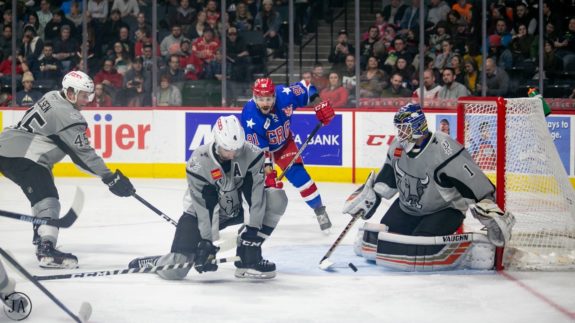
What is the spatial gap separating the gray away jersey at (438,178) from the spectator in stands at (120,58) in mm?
4973

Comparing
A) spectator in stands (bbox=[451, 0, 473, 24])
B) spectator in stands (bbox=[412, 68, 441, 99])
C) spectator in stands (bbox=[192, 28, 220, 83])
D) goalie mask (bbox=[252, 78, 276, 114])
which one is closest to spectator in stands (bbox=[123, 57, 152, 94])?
spectator in stands (bbox=[192, 28, 220, 83])

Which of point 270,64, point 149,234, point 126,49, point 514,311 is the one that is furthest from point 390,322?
point 126,49

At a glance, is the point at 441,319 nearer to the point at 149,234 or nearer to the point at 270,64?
the point at 149,234

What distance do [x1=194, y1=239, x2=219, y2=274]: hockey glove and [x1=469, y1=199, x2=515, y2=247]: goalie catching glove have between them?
1430 millimetres

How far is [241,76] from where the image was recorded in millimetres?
9930

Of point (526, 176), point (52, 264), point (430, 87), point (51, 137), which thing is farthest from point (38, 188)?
point (430, 87)

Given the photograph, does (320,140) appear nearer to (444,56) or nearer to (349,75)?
(349,75)

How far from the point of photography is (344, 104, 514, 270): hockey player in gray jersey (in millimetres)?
5488

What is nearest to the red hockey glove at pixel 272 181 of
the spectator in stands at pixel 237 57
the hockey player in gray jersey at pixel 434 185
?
the hockey player in gray jersey at pixel 434 185

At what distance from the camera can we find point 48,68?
1034cm

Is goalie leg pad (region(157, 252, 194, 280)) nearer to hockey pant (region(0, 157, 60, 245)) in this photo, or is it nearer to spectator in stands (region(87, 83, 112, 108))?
hockey pant (region(0, 157, 60, 245))

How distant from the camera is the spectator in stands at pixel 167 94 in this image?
10.0m

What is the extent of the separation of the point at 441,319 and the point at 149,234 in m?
2.84

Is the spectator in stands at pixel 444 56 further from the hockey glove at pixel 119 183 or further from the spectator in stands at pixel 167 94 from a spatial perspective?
the hockey glove at pixel 119 183
